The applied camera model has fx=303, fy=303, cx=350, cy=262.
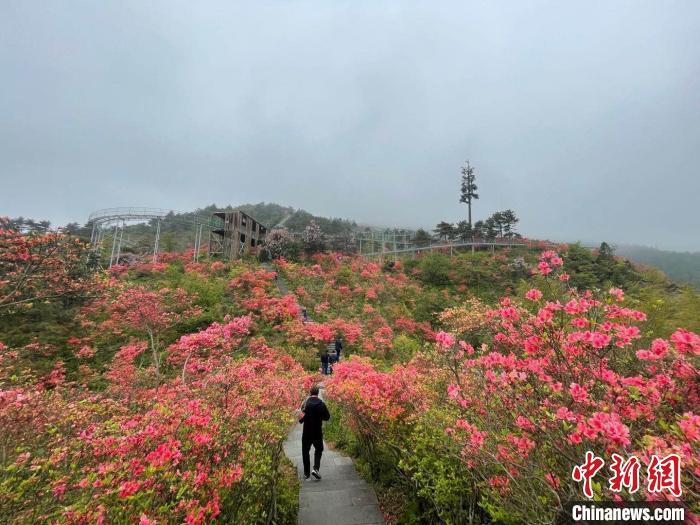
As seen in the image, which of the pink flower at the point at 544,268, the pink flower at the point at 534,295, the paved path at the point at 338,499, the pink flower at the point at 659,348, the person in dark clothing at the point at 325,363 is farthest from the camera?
the person in dark clothing at the point at 325,363

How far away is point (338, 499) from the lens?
3938mm

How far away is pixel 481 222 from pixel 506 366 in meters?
36.7

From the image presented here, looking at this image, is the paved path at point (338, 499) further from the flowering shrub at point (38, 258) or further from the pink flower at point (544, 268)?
the flowering shrub at point (38, 258)

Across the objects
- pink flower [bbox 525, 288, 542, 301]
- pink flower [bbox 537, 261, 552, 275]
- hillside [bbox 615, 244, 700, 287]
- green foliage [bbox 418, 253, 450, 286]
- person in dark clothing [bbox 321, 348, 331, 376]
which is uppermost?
hillside [bbox 615, 244, 700, 287]

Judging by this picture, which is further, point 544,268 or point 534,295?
point 544,268

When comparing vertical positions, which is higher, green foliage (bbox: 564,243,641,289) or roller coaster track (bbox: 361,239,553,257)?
roller coaster track (bbox: 361,239,553,257)

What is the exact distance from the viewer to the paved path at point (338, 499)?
11.5 feet

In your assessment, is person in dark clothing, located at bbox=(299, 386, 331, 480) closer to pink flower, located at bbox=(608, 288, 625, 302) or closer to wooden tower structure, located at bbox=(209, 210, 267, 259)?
pink flower, located at bbox=(608, 288, 625, 302)

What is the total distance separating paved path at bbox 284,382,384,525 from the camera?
3492mm

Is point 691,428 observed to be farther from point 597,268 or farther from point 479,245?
point 479,245

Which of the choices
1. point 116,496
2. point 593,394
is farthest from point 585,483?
point 116,496

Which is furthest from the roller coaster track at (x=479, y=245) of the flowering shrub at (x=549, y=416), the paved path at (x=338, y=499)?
the flowering shrub at (x=549, y=416)

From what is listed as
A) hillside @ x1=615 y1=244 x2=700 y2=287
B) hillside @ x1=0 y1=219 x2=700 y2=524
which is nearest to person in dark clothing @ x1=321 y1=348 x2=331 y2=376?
hillside @ x1=0 y1=219 x2=700 y2=524

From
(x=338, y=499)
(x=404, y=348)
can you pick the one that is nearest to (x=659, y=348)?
(x=338, y=499)
